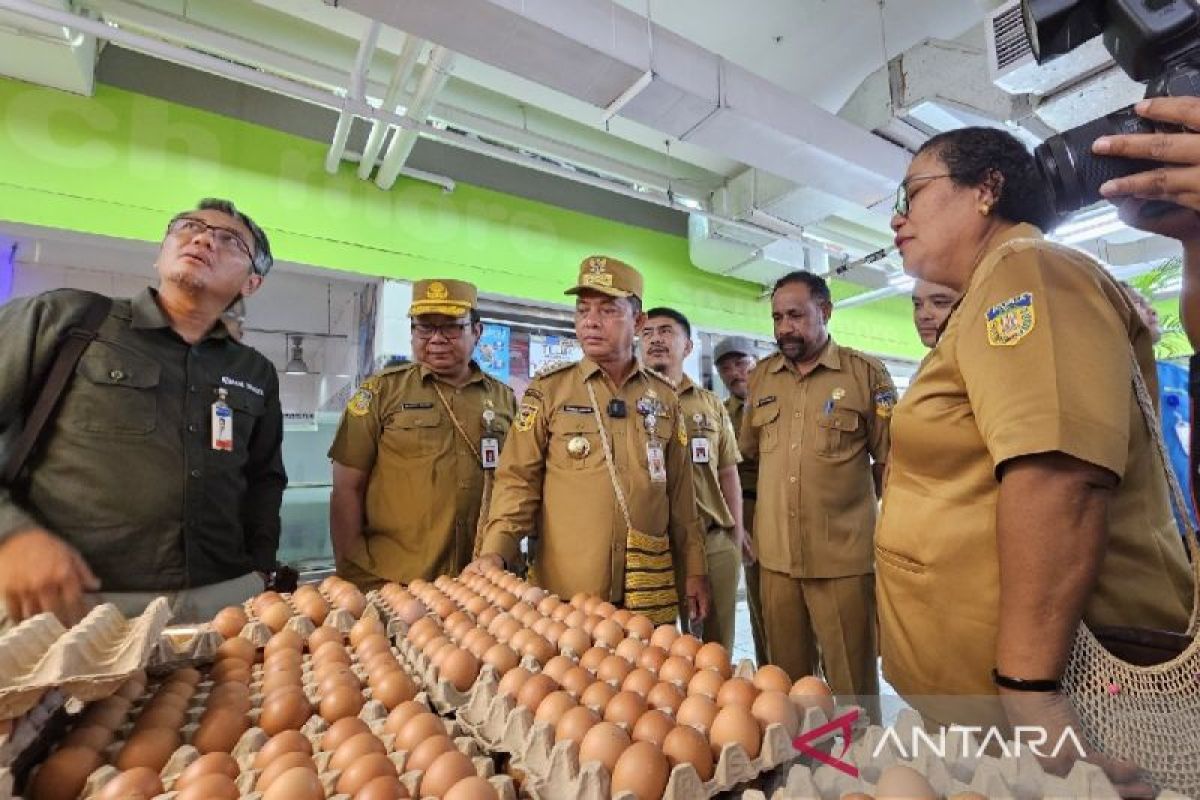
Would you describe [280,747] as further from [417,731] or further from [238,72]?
[238,72]

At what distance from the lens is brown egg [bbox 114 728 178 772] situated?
29.1 inches

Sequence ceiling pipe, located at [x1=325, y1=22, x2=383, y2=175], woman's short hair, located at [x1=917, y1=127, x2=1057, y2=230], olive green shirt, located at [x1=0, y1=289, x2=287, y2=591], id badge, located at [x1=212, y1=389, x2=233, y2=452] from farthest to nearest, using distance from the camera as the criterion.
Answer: ceiling pipe, located at [x1=325, y1=22, x2=383, y2=175] < id badge, located at [x1=212, y1=389, x2=233, y2=452] < olive green shirt, located at [x1=0, y1=289, x2=287, y2=591] < woman's short hair, located at [x1=917, y1=127, x2=1057, y2=230]

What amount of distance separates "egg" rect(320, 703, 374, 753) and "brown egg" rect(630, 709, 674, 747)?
340mm

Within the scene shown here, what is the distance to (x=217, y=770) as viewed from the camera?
2.32 ft

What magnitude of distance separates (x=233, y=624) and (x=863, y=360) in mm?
2604

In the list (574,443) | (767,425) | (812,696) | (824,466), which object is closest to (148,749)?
(812,696)

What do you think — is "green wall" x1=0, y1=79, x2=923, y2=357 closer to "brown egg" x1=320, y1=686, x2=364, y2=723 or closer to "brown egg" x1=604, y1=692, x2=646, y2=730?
"brown egg" x1=320, y1=686, x2=364, y2=723

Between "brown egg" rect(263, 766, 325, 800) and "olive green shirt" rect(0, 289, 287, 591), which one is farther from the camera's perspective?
"olive green shirt" rect(0, 289, 287, 591)

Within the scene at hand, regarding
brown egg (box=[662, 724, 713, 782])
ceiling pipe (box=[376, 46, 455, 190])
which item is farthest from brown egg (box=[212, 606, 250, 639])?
ceiling pipe (box=[376, 46, 455, 190])

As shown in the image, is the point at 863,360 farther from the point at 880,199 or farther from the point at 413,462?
the point at 880,199

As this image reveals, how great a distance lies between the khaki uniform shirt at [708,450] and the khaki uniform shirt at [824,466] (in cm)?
32

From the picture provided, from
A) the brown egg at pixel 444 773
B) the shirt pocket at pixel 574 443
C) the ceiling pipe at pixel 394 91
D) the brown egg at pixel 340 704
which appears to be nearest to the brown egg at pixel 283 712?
the brown egg at pixel 340 704

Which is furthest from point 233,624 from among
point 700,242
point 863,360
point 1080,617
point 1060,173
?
point 700,242

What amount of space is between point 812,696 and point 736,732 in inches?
6.4
